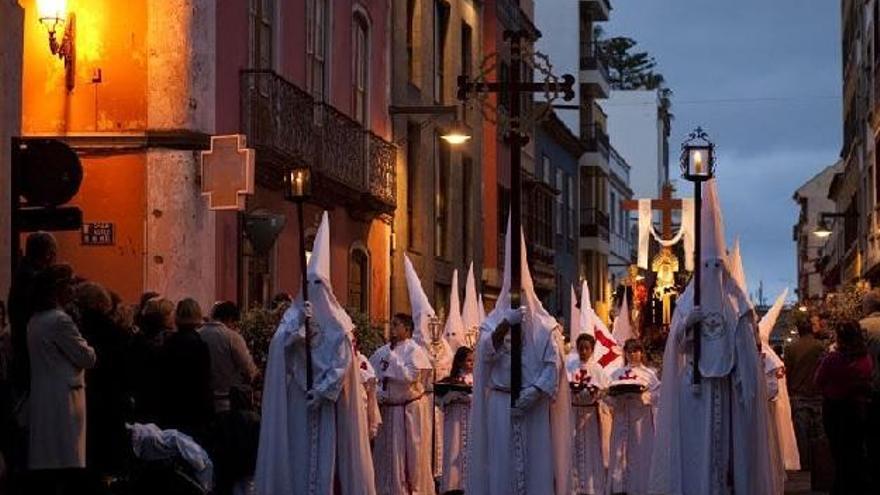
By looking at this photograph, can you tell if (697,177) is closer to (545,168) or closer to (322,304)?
(322,304)

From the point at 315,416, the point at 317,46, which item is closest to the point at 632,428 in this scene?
the point at 315,416

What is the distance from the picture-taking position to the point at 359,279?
1304 inches

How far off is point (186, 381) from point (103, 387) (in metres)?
1.21

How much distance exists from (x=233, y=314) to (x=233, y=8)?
26.5 ft

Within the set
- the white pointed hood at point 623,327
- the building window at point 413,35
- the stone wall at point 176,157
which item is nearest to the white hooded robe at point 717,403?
the stone wall at point 176,157

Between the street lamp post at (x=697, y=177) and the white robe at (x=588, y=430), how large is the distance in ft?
13.9

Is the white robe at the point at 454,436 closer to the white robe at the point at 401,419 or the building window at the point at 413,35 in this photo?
the white robe at the point at 401,419

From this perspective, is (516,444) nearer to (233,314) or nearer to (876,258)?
(233,314)

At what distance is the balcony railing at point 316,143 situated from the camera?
25.7m

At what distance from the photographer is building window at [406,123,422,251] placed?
120 feet

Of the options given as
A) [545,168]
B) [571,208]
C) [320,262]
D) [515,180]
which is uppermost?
[545,168]

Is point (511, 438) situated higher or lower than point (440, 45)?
lower

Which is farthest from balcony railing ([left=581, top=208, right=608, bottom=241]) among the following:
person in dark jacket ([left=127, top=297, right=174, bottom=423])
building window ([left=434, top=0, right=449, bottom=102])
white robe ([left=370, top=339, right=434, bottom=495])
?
person in dark jacket ([left=127, top=297, right=174, bottom=423])

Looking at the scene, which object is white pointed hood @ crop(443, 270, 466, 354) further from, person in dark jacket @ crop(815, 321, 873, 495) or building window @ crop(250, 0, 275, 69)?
person in dark jacket @ crop(815, 321, 873, 495)
